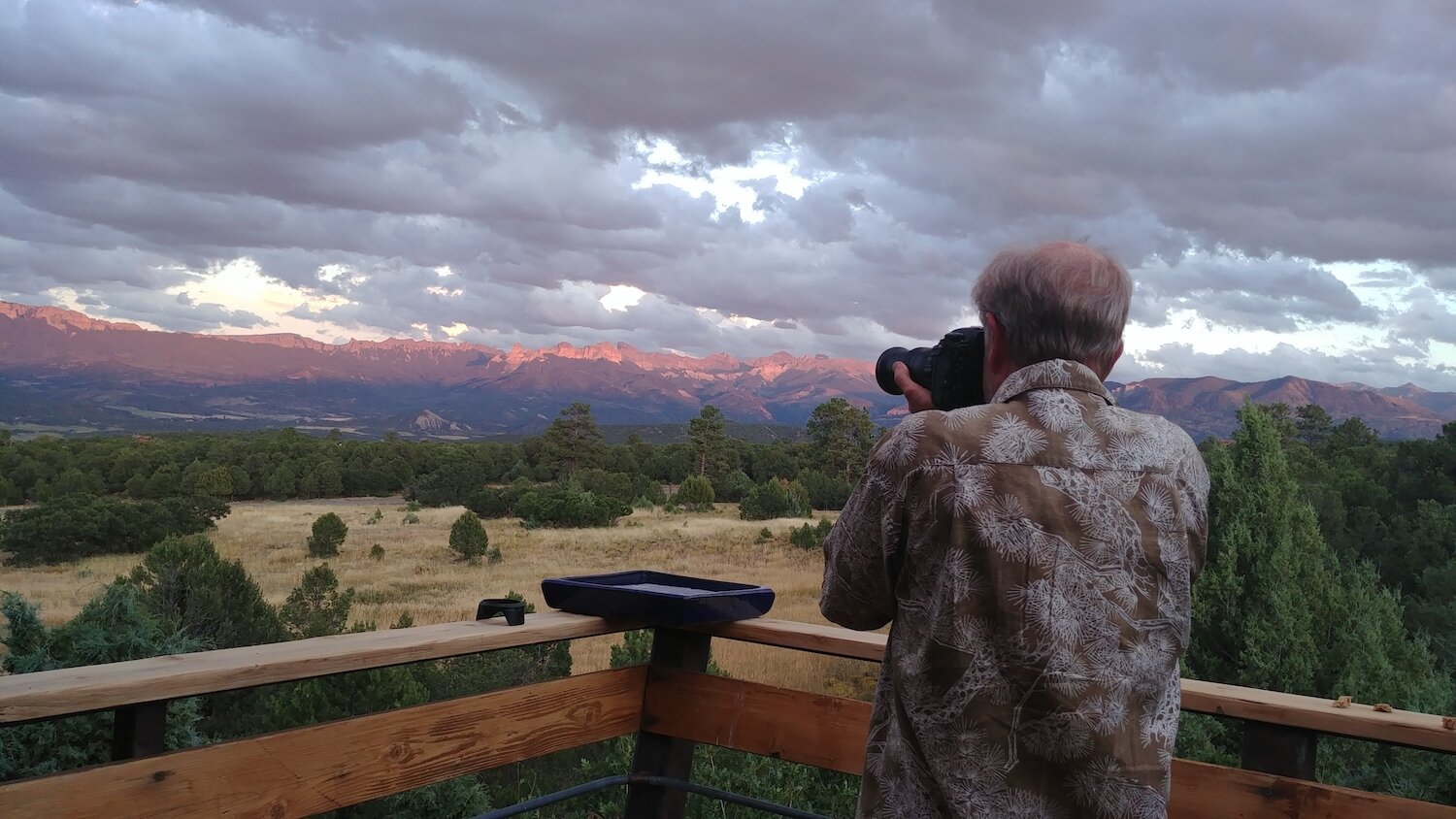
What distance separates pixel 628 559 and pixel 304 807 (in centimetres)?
1726

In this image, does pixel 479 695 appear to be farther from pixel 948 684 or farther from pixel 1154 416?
pixel 1154 416

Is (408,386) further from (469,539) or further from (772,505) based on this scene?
(469,539)

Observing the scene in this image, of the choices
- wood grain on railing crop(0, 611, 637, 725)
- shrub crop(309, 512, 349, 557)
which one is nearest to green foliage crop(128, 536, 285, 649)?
wood grain on railing crop(0, 611, 637, 725)

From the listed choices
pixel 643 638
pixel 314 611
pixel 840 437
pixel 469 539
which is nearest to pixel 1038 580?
pixel 643 638

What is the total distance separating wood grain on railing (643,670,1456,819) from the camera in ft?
3.82

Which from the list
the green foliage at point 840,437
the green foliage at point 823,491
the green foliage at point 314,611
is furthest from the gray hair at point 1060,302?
the green foliage at point 840,437

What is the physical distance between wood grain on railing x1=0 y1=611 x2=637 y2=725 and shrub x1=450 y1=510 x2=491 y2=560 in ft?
56.6

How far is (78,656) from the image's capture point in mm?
4469

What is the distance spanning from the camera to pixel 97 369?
95188 millimetres

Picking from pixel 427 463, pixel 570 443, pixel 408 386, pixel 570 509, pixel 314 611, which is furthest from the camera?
pixel 408 386

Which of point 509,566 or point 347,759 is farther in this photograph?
point 509,566

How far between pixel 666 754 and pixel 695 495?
79.9 ft

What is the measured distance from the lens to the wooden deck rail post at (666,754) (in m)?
1.67

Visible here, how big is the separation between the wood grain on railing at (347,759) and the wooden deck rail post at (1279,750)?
895 millimetres
